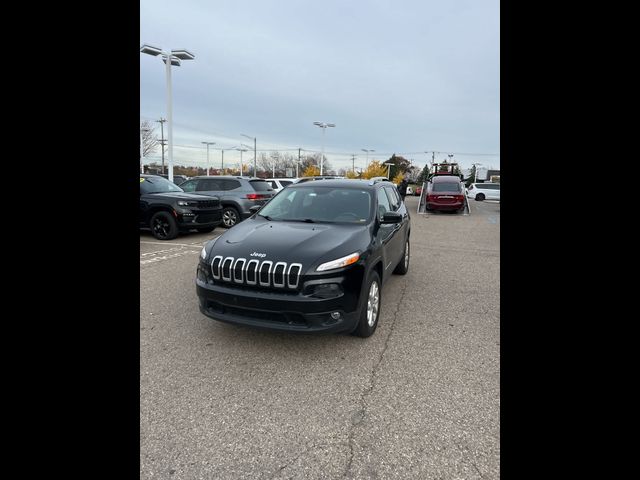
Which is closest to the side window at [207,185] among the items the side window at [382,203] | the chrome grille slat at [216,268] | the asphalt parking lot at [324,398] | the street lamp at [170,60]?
the street lamp at [170,60]

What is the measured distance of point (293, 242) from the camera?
3.44 metres

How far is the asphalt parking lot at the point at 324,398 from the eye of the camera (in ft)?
6.82

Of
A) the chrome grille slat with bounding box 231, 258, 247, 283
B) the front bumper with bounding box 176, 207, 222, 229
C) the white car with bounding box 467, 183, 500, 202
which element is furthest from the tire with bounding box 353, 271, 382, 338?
the white car with bounding box 467, 183, 500, 202

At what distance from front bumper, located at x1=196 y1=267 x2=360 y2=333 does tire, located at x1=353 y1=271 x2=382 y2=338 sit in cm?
21

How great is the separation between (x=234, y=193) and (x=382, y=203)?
25.0ft

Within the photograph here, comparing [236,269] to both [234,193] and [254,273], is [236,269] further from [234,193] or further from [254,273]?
[234,193]

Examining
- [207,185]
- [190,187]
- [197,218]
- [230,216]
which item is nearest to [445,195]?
[230,216]

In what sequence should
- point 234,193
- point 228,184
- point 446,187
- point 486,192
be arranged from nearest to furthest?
point 234,193 < point 228,184 < point 446,187 < point 486,192

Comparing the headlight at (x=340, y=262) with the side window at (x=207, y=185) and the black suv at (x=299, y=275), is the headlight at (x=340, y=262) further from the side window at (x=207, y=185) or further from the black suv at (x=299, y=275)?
the side window at (x=207, y=185)

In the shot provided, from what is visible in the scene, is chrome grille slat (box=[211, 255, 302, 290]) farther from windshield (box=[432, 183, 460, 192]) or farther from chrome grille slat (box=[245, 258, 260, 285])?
windshield (box=[432, 183, 460, 192])

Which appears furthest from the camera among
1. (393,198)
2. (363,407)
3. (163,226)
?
(163,226)
